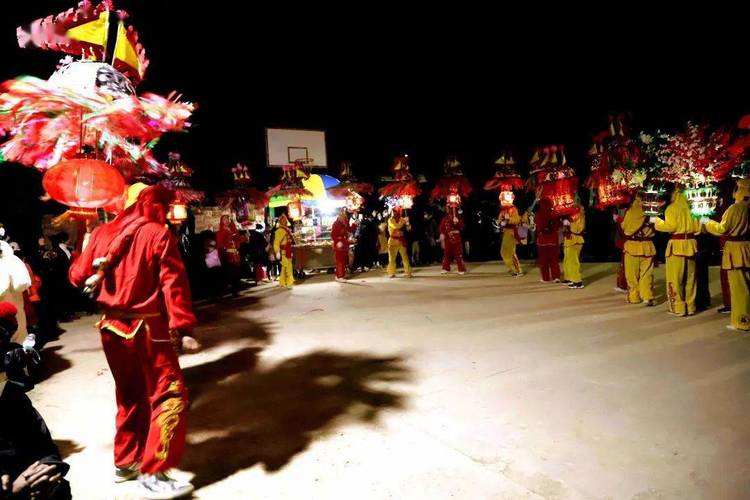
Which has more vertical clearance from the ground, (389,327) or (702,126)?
(702,126)

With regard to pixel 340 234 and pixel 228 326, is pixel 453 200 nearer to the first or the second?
pixel 340 234

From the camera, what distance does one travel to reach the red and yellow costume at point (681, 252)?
6.30m

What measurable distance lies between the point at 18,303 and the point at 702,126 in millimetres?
9108

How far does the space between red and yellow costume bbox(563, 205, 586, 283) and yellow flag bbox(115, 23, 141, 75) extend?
8264mm

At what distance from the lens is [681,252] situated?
6348mm

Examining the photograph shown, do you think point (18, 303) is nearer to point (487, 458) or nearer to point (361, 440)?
point (361, 440)

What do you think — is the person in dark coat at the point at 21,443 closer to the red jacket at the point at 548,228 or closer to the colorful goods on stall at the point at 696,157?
the colorful goods on stall at the point at 696,157

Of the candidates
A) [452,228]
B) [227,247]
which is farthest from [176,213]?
[452,228]

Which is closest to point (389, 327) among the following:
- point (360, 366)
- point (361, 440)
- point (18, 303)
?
point (360, 366)

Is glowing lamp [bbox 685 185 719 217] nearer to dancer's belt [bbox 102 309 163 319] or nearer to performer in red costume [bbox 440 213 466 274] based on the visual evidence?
performer in red costume [bbox 440 213 466 274]

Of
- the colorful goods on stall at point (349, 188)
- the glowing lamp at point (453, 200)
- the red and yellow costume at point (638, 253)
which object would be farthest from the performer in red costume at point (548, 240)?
the colorful goods on stall at point (349, 188)

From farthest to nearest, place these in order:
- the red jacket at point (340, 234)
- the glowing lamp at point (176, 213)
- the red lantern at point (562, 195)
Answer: the red jacket at point (340, 234) < the glowing lamp at point (176, 213) < the red lantern at point (562, 195)

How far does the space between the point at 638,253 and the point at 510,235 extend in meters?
4.45

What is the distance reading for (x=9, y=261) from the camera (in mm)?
4168
